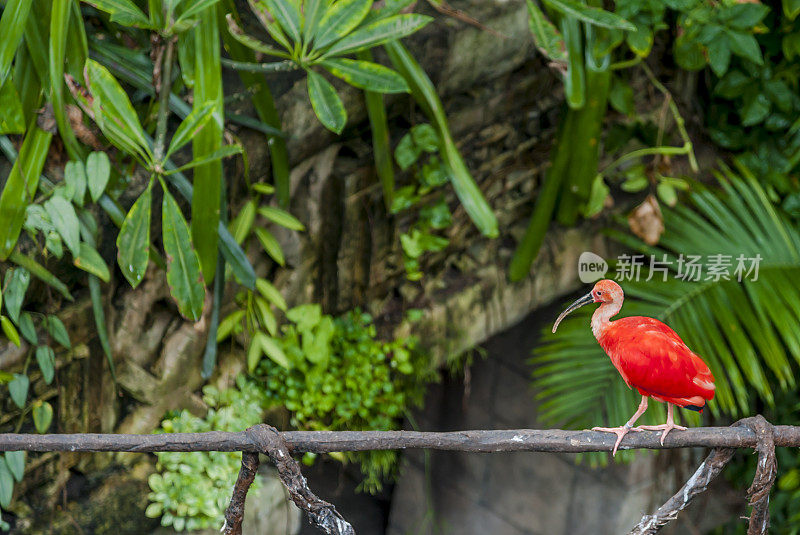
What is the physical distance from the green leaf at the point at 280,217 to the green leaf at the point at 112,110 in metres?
0.47

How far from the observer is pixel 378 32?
140 cm

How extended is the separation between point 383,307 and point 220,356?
1.75ft

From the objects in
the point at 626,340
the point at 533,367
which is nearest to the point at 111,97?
the point at 626,340

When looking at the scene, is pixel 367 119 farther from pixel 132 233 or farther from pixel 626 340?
pixel 626 340

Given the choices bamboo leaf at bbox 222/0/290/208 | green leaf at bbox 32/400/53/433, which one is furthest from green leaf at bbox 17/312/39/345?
bamboo leaf at bbox 222/0/290/208

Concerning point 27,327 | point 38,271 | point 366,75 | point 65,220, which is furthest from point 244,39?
point 27,327

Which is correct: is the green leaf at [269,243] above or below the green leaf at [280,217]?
below

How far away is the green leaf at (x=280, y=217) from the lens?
69.4 inches

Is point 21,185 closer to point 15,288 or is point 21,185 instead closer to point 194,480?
point 15,288

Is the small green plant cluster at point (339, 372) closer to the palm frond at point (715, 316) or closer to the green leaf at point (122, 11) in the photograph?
the palm frond at point (715, 316)

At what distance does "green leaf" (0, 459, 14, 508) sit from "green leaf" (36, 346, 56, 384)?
0.18m

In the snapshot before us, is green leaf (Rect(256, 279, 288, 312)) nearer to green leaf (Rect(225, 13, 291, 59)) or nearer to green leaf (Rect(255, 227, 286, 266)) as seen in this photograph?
green leaf (Rect(255, 227, 286, 266))

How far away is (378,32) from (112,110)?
50 cm

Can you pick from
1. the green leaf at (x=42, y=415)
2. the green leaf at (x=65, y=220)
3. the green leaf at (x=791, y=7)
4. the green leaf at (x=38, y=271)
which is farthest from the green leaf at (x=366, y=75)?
the green leaf at (x=791, y=7)
